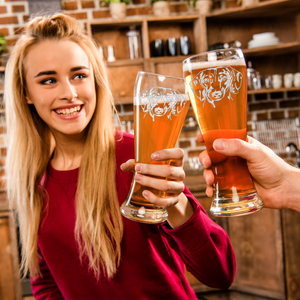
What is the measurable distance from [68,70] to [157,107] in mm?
581

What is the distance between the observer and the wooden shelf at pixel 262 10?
105 inches

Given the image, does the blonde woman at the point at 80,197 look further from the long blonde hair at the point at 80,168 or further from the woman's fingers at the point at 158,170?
the woman's fingers at the point at 158,170

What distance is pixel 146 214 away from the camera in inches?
27.8

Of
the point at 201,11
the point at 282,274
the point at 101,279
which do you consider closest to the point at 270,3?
the point at 201,11

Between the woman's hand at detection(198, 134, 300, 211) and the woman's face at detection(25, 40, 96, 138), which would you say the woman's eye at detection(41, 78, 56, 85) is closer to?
the woman's face at detection(25, 40, 96, 138)

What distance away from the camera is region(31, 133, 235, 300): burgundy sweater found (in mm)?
976

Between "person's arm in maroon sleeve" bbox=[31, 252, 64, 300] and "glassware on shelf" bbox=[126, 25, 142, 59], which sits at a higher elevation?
"glassware on shelf" bbox=[126, 25, 142, 59]

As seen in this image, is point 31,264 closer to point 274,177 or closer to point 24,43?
point 24,43

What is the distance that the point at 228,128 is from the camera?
Result: 0.65 meters

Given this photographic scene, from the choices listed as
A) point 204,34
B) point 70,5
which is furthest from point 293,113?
point 70,5

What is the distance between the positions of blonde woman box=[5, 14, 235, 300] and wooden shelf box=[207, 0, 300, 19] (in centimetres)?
193

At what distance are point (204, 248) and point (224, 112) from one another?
42 centimetres

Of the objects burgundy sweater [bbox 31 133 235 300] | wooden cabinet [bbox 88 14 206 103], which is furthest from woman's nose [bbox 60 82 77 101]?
wooden cabinet [bbox 88 14 206 103]

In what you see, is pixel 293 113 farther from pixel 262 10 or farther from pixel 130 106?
pixel 130 106
